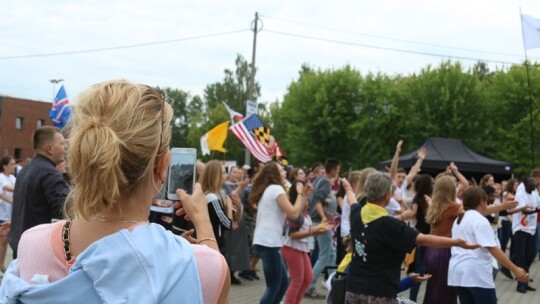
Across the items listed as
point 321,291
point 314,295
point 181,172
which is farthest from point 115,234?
point 321,291

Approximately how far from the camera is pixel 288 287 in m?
7.92

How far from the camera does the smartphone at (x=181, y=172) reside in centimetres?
259

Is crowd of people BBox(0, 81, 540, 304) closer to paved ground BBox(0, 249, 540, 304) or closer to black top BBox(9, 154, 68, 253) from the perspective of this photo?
black top BBox(9, 154, 68, 253)

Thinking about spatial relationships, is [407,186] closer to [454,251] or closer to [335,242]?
[335,242]

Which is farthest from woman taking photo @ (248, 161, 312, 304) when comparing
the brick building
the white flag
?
the brick building

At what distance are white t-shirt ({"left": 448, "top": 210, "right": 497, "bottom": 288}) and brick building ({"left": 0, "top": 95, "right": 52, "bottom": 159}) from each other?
58.7 meters

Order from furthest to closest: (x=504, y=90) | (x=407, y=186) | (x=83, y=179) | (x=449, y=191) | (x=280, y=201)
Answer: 1. (x=504, y=90)
2. (x=407, y=186)
3. (x=280, y=201)
4. (x=449, y=191)
5. (x=83, y=179)

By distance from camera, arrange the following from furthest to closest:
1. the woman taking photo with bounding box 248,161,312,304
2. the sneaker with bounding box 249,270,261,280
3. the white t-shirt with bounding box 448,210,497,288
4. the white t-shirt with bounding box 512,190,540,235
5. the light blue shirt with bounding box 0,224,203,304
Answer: the sneaker with bounding box 249,270,261,280, the white t-shirt with bounding box 512,190,540,235, the woman taking photo with bounding box 248,161,312,304, the white t-shirt with bounding box 448,210,497,288, the light blue shirt with bounding box 0,224,203,304

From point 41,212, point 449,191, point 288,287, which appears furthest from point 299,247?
point 41,212

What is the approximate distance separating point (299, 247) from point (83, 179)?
6538mm

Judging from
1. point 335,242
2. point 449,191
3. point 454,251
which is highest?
point 449,191

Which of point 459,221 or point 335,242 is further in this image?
point 335,242

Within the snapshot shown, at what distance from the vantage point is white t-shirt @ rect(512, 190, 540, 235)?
11.7 metres

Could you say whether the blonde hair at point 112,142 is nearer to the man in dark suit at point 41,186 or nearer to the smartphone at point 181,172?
the smartphone at point 181,172
